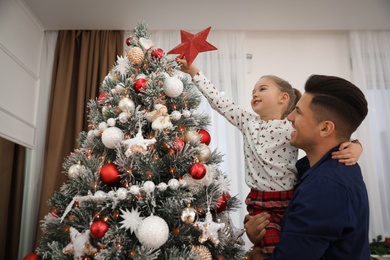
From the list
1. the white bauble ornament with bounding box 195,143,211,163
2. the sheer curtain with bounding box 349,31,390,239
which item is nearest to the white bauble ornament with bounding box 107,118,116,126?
the white bauble ornament with bounding box 195,143,211,163

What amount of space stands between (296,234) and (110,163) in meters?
0.74

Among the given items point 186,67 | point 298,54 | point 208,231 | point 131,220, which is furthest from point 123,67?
point 298,54

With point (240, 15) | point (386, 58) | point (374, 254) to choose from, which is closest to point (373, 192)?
point (374, 254)

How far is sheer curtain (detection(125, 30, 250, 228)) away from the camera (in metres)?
3.04

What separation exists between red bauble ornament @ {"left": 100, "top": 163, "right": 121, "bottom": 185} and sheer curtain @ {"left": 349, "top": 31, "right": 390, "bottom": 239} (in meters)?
2.71

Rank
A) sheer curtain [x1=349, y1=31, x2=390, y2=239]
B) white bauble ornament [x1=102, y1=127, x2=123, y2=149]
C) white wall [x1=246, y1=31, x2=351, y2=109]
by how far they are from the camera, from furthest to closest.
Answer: white wall [x1=246, y1=31, x2=351, y2=109] → sheer curtain [x1=349, y1=31, x2=390, y2=239] → white bauble ornament [x1=102, y1=127, x2=123, y2=149]

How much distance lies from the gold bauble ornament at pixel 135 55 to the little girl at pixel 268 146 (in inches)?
8.2

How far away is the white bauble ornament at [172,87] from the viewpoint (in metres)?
1.37

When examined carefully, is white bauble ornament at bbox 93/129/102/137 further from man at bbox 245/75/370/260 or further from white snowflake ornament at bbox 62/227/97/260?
man at bbox 245/75/370/260

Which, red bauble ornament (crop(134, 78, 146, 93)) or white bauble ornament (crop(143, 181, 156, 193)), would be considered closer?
white bauble ornament (crop(143, 181, 156, 193))

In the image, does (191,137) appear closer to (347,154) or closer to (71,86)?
(347,154)

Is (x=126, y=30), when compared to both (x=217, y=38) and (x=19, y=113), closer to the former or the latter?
(x=217, y=38)

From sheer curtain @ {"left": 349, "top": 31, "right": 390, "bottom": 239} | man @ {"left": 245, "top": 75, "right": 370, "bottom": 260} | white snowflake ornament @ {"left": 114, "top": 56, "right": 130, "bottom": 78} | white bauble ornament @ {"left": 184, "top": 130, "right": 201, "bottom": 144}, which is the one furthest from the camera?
sheer curtain @ {"left": 349, "top": 31, "right": 390, "bottom": 239}

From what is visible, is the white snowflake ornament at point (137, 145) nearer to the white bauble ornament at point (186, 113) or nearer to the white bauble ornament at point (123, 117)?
the white bauble ornament at point (123, 117)
